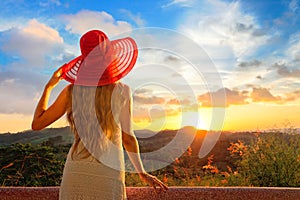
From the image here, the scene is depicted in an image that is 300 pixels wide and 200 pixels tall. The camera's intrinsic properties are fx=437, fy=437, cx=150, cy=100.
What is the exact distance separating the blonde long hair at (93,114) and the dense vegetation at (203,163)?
2.48 meters

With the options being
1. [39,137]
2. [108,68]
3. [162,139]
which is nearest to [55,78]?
[108,68]

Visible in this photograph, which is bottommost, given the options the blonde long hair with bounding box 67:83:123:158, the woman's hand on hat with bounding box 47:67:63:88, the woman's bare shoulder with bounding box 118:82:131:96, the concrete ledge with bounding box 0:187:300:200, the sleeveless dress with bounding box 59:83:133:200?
the concrete ledge with bounding box 0:187:300:200

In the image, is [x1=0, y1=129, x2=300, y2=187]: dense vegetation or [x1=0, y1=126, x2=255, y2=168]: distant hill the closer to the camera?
[x1=0, y1=129, x2=300, y2=187]: dense vegetation

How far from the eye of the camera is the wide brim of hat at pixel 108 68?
80.3 inches

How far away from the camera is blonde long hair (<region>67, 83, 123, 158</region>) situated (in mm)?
2016

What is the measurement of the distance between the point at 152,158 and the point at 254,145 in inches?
48.4

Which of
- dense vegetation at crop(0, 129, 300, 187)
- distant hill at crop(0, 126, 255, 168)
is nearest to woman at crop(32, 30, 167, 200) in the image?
dense vegetation at crop(0, 129, 300, 187)

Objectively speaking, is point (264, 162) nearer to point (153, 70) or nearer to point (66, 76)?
point (153, 70)

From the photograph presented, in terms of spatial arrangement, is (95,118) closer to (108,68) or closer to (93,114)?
(93,114)

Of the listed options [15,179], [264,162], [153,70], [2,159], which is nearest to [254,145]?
[264,162]

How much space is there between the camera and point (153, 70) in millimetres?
3029

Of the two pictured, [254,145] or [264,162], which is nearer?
[264,162]

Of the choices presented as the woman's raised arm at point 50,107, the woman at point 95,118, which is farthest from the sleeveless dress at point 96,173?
the woman's raised arm at point 50,107

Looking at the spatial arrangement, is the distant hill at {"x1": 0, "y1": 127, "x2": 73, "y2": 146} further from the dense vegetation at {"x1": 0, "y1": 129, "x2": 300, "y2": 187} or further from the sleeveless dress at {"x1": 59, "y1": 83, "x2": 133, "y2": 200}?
the sleeveless dress at {"x1": 59, "y1": 83, "x2": 133, "y2": 200}
